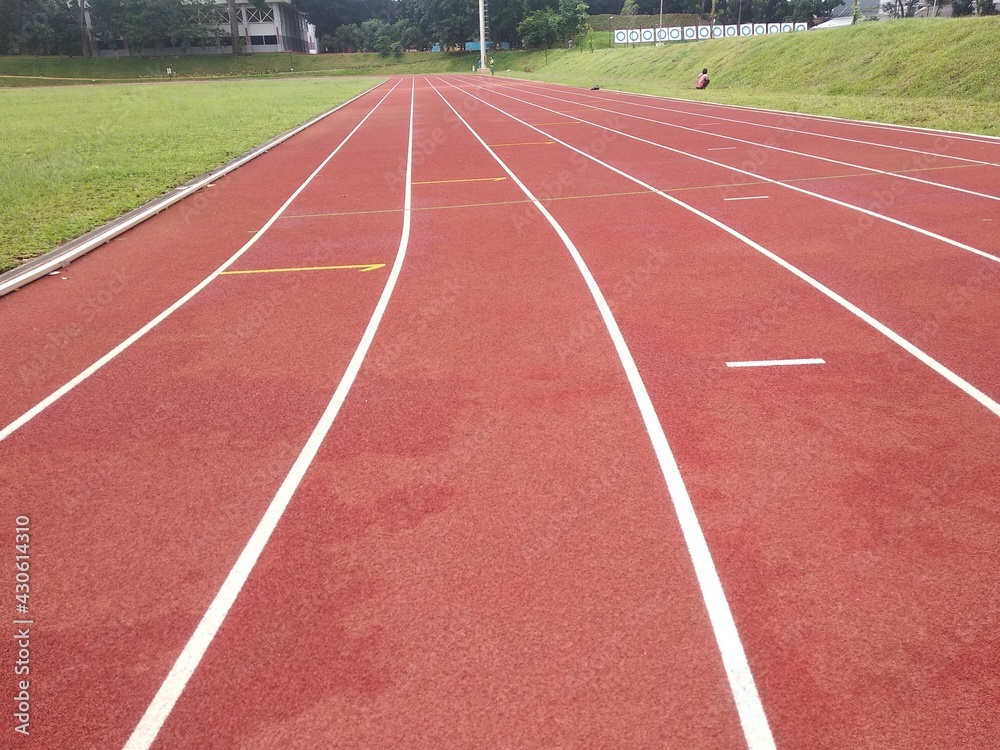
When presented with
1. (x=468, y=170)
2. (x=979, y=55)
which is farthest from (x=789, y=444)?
(x=979, y=55)

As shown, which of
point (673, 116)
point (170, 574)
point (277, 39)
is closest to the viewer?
point (170, 574)

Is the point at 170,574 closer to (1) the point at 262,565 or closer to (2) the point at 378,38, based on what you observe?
(1) the point at 262,565

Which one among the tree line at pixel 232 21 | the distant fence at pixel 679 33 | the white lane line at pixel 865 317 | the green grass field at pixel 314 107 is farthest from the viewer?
the tree line at pixel 232 21

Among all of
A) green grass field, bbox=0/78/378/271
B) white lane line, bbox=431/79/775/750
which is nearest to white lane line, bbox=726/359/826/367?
white lane line, bbox=431/79/775/750

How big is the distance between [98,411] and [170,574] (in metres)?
2.22

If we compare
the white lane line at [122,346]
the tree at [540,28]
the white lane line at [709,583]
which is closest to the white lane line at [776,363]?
the white lane line at [709,583]

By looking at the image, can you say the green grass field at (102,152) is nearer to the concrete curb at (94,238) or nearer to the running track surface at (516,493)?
the concrete curb at (94,238)

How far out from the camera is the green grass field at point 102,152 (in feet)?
34.1

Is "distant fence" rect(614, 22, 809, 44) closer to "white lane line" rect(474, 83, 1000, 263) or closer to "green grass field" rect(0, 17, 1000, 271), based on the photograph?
"green grass field" rect(0, 17, 1000, 271)

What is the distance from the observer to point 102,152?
16484 millimetres

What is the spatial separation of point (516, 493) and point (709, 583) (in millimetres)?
1167

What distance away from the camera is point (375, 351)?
5953mm

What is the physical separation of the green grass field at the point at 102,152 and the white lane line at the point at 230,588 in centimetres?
581

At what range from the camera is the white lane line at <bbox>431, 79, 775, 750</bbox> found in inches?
104
